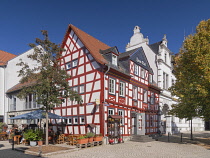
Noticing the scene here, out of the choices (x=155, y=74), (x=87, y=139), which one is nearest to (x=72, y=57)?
(x=87, y=139)

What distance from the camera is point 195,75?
1669cm

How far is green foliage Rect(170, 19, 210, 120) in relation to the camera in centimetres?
1520

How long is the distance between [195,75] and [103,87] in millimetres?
7225

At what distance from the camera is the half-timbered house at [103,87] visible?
18.0 metres

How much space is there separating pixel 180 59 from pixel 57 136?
12.0 metres

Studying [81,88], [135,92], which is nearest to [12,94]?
[81,88]

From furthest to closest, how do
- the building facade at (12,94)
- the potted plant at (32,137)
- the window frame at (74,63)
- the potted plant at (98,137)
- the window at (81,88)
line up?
the building facade at (12,94) < the window frame at (74,63) < the window at (81,88) < the potted plant at (98,137) < the potted plant at (32,137)

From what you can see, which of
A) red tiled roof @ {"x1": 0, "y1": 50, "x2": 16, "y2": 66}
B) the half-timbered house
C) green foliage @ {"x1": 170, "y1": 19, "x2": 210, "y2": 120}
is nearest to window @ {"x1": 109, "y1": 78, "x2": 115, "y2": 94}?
the half-timbered house

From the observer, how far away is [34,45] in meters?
15.4

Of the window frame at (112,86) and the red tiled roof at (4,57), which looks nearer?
the window frame at (112,86)

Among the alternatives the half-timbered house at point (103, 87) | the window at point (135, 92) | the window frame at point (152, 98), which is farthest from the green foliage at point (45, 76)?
the window frame at point (152, 98)

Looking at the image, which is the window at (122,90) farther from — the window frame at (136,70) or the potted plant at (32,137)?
the potted plant at (32,137)

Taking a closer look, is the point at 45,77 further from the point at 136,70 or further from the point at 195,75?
the point at 195,75

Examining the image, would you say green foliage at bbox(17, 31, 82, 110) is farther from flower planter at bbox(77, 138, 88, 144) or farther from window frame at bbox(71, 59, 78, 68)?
window frame at bbox(71, 59, 78, 68)
